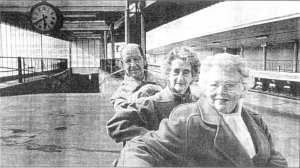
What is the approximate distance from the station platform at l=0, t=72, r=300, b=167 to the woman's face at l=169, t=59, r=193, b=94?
44cm

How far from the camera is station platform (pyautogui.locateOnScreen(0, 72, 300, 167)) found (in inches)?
60.4

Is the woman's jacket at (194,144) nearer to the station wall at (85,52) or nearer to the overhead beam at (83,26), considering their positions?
the overhead beam at (83,26)

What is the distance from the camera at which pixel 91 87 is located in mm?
13359

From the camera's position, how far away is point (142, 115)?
3.95 feet

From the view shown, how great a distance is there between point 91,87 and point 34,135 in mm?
11157

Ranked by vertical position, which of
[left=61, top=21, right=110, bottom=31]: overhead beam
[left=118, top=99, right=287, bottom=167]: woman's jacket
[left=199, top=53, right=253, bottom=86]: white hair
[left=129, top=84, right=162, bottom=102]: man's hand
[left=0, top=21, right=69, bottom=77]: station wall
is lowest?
[left=118, top=99, right=287, bottom=167]: woman's jacket

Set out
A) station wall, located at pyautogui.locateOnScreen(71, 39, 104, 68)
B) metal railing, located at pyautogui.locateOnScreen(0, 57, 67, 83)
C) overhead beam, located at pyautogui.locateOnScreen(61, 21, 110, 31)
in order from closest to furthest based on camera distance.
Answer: metal railing, located at pyautogui.locateOnScreen(0, 57, 67, 83)
overhead beam, located at pyautogui.locateOnScreen(61, 21, 110, 31)
station wall, located at pyautogui.locateOnScreen(71, 39, 104, 68)

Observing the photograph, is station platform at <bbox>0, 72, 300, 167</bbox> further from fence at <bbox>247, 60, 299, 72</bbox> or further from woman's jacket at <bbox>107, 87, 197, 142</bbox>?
fence at <bbox>247, 60, 299, 72</bbox>

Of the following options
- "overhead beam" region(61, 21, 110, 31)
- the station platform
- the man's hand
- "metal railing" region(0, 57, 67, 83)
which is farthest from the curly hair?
"overhead beam" region(61, 21, 110, 31)

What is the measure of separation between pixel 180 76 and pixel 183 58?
7cm

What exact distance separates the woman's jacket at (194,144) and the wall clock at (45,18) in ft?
7.37

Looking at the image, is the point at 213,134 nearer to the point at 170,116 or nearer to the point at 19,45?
the point at 170,116

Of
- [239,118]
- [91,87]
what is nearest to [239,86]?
[239,118]

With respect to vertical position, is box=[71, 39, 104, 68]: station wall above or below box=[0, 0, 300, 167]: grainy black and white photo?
above
